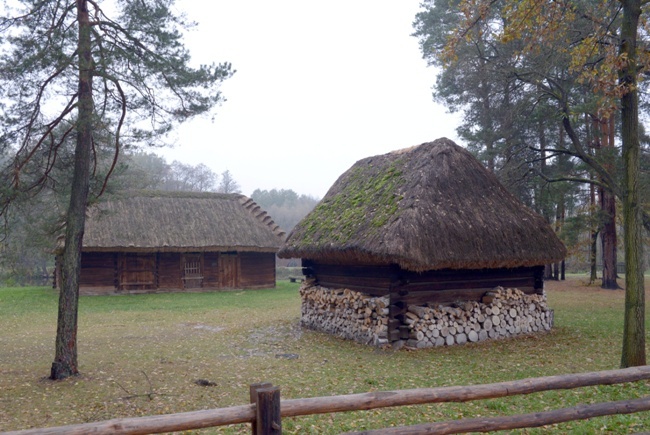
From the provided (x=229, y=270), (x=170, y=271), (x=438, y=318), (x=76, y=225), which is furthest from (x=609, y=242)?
(x=76, y=225)

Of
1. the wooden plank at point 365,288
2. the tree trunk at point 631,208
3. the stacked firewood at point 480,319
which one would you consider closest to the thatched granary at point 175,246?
the wooden plank at point 365,288

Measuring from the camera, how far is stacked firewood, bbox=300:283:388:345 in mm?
11836

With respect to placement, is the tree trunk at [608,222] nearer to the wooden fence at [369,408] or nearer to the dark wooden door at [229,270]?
the dark wooden door at [229,270]

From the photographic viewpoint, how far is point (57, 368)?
29.8ft

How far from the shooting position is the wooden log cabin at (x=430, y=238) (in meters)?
11.4

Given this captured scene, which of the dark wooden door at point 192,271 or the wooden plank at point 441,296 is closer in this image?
the wooden plank at point 441,296

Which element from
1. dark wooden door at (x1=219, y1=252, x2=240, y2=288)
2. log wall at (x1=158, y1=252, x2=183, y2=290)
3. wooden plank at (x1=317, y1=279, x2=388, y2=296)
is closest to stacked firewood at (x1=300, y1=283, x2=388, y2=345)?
wooden plank at (x1=317, y1=279, x2=388, y2=296)

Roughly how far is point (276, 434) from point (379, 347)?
7.57 metres

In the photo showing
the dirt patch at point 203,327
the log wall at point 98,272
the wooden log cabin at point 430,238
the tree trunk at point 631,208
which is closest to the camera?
the tree trunk at point 631,208

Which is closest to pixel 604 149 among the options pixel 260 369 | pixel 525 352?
pixel 525 352

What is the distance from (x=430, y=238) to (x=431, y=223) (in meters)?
0.42

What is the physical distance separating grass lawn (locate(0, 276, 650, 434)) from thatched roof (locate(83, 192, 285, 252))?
754 centimetres

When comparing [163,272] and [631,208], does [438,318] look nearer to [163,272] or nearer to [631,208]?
[631,208]

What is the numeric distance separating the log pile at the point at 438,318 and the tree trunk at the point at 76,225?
20.2ft
